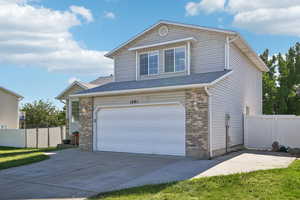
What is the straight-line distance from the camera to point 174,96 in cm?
1259

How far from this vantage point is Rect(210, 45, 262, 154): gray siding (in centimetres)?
1241

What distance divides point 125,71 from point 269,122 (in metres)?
8.62

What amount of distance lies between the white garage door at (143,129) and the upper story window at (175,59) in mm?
3087

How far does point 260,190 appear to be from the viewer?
6.87m

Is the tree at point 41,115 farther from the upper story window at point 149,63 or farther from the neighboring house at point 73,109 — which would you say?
the upper story window at point 149,63

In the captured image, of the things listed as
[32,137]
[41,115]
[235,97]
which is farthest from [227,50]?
[41,115]

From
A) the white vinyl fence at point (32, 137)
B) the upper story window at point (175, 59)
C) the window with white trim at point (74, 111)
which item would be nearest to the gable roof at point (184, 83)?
the upper story window at point (175, 59)

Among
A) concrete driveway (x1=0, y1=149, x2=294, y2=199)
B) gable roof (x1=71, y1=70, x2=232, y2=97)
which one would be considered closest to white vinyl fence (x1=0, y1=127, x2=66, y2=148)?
gable roof (x1=71, y1=70, x2=232, y2=97)

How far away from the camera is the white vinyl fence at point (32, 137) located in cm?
2167

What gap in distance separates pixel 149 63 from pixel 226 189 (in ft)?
34.0

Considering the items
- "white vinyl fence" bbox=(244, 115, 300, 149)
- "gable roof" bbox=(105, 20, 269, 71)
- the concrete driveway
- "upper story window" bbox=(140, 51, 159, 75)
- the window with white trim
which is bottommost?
the concrete driveway

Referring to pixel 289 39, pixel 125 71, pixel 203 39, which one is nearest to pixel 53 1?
pixel 125 71

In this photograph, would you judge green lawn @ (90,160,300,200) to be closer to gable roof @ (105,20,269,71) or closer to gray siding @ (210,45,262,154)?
gray siding @ (210,45,262,154)

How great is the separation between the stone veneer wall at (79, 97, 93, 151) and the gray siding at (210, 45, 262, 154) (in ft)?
21.9
